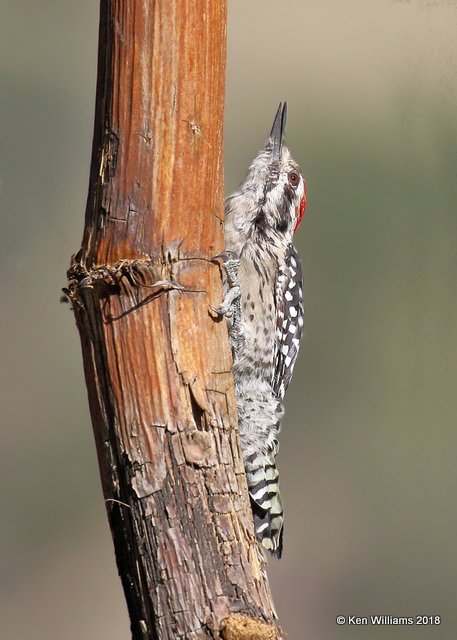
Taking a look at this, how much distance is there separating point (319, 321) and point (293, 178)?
2478 mm

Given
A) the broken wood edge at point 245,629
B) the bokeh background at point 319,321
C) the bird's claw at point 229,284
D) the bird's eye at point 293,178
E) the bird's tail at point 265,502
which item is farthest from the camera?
the bokeh background at point 319,321

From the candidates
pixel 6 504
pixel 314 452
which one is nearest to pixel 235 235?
pixel 314 452

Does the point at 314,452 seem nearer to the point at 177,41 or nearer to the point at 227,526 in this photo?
the point at 227,526

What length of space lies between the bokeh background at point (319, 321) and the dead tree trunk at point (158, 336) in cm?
308

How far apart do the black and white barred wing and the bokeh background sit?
1884 millimetres

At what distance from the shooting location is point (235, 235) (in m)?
3.44

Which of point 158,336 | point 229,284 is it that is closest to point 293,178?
point 229,284

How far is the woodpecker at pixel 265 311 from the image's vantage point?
3305 millimetres

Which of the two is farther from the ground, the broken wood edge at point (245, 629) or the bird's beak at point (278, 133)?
the bird's beak at point (278, 133)

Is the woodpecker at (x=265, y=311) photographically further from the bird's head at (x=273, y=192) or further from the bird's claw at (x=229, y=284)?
the bird's claw at (x=229, y=284)

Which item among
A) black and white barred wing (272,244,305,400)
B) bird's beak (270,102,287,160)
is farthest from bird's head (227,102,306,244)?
black and white barred wing (272,244,305,400)

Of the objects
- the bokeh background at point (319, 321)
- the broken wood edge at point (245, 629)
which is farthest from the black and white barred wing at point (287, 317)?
the bokeh background at point (319, 321)

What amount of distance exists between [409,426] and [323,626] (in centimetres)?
143

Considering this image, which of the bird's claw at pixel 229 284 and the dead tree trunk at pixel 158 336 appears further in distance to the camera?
the bird's claw at pixel 229 284
